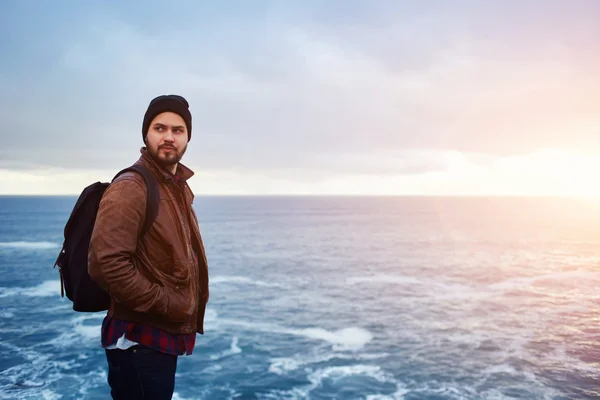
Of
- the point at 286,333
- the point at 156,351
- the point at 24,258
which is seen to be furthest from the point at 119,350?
the point at 24,258

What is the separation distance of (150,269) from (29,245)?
99932 mm

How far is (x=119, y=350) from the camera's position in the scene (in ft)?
11.9

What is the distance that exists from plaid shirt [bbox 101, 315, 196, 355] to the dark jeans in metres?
0.07

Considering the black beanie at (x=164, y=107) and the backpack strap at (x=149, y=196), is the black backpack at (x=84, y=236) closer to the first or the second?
the backpack strap at (x=149, y=196)

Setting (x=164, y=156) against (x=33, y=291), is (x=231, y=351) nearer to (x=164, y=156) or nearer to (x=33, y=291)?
(x=164, y=156)

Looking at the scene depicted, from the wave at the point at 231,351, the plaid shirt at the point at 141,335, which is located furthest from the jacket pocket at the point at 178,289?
the wave at the point at 231,351

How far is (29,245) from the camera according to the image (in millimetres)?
86875

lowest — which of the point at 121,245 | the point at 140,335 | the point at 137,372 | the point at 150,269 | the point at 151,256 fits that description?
the point at 137,372

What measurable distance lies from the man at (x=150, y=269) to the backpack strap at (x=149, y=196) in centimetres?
4

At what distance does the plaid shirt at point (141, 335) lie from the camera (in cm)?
354

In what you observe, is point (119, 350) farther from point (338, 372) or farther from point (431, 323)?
point (431, 323)

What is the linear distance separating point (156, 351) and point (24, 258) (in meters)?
80.2

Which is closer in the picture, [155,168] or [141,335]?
[141,335]

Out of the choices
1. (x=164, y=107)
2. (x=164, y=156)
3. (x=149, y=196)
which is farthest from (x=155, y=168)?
(x=164, y=107)
